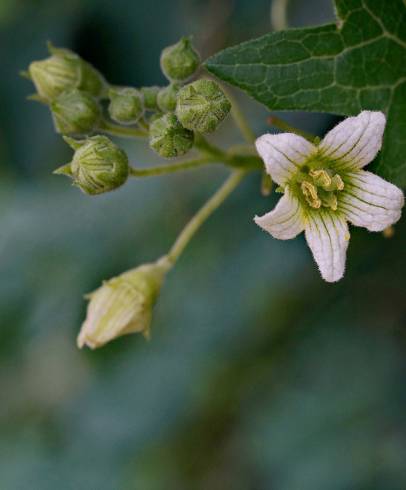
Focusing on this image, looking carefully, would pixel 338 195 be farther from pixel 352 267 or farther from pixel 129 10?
pixel 129 10

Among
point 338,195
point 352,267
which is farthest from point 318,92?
point 352,267

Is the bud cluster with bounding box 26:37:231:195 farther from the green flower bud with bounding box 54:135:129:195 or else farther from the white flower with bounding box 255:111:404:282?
the white flower with bounding box 255:111:404:282

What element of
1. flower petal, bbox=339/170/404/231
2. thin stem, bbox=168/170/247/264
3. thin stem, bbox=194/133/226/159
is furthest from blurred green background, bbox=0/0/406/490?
flower petal, bbox=339/170/404/231

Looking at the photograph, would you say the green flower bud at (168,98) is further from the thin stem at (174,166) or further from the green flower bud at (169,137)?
the thin stem at (174,166)

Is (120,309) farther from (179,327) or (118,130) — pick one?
(179,327)

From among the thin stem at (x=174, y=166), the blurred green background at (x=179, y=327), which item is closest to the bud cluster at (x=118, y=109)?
the thin stem at (x=174, y=166)

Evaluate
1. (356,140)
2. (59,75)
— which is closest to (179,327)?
(59,75)
